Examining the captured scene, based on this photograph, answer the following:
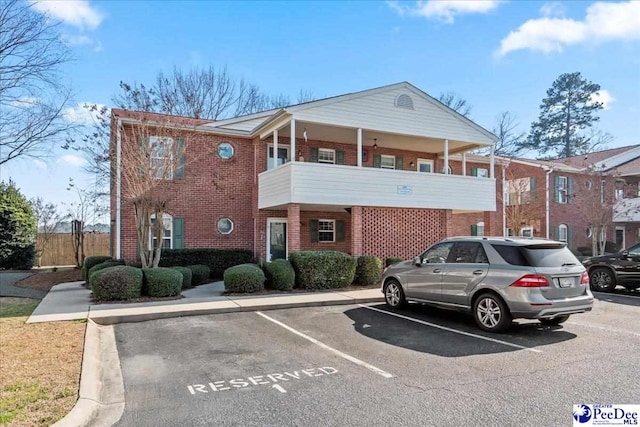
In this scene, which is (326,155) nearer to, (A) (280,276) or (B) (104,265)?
(A) (280,276)

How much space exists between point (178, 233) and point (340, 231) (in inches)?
260

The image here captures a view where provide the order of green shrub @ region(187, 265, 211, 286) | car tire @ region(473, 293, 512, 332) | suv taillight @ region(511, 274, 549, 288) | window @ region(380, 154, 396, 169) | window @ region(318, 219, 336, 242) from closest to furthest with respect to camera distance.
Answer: suv taillight @ region(511, 274, 549, 288), car tire @ region(473, 293, 512, 332), green shrub @ region(187, 265, 211, 286), window @ region(318, 219, 336, 242), window @ region(380, 154, 396, 169)

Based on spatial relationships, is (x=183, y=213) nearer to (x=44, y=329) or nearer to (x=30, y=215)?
(x=44, y=329)

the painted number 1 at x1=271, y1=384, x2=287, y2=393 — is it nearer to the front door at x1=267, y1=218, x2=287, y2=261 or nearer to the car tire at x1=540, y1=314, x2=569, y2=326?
the car tire at x1=540, y1=314, x2=569, y2=326

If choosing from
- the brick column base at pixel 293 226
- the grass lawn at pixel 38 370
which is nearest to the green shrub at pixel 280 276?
the brick column base at pixel 293 226

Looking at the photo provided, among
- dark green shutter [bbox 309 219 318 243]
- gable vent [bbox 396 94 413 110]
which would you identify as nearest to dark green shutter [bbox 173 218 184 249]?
dark green shutter [bbox 309 219 318 243]

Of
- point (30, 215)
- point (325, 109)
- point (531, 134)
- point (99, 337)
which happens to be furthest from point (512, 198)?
point (531, 134)

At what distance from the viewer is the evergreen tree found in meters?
46.0

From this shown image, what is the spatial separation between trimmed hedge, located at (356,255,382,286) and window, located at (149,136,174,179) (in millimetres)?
6500

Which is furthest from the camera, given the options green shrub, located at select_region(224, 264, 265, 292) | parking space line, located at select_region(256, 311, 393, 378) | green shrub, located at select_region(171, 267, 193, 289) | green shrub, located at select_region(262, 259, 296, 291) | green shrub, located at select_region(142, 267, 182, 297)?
green shrub, located at select_region(171, 267, 193, 289)

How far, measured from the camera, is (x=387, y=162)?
18469mm

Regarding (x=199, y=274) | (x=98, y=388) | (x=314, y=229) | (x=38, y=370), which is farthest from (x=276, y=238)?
(x=98, y=388)

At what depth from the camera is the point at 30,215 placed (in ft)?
69.4

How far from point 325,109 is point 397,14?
145 inches
